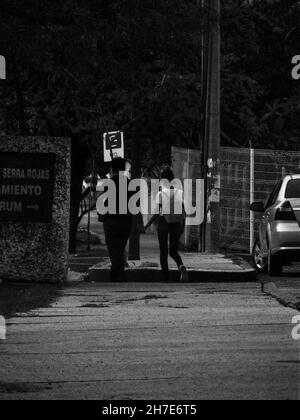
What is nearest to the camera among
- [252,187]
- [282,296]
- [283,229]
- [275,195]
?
[282,296]

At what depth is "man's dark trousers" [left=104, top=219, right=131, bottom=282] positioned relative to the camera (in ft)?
59.7

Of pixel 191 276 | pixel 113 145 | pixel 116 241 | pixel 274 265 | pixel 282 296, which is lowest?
pixel 191 276

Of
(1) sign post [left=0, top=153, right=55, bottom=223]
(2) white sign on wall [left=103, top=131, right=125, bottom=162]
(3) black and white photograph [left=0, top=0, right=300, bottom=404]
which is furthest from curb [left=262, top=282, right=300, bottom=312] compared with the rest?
(2) white sign on wall [left=103, top=131, right=125, bottom=162]

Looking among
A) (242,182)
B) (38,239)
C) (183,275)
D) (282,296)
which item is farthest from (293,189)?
(242,182)

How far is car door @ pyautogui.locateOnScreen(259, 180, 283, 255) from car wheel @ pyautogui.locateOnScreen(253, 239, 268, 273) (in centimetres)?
22

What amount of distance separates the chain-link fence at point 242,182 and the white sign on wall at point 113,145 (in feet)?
14.4

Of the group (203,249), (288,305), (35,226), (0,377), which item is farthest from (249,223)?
(0,377)

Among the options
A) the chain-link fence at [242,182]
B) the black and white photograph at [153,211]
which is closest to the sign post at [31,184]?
the black and white photograph at [153,211]

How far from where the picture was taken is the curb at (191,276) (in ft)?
64.6

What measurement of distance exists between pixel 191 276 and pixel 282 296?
5.48 metres

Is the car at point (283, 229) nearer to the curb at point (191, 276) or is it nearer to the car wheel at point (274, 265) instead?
the car wheel at point (274, 265)

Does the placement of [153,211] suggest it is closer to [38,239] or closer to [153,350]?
[38,239]

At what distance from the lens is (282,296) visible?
14617 millimetres

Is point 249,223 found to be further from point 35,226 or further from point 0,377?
point 0,377
